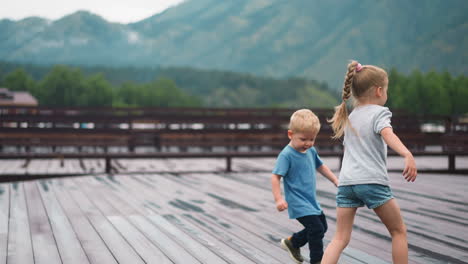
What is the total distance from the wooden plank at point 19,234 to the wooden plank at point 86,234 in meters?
0.41

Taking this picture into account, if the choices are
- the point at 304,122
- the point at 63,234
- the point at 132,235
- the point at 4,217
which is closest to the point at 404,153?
the point at 304,122

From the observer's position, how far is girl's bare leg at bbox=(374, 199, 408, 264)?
10.6ft

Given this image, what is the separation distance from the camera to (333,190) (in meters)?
8.90

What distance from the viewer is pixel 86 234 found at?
17.6 feet

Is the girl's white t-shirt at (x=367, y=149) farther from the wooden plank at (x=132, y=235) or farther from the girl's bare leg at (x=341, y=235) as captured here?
the wooden plank at (x=132, y=235)

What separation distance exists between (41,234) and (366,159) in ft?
10.6

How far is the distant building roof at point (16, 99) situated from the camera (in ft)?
318

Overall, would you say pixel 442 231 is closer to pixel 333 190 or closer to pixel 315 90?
pixel 333 190

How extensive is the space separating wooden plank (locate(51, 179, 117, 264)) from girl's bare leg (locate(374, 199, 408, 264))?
198 centimetres

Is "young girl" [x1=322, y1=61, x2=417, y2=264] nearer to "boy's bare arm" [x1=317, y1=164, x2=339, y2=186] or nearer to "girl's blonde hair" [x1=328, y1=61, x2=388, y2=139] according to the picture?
"girl's blonde hair" [x1=328, y1=61, x2=388, y2=139]

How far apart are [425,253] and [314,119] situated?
5.28 ft

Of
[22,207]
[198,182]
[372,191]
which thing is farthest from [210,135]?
[372,191]

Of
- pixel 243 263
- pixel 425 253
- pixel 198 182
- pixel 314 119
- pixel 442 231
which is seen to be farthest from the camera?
pixel 198 182

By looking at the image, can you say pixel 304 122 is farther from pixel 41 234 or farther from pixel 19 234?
pixel 19 234
